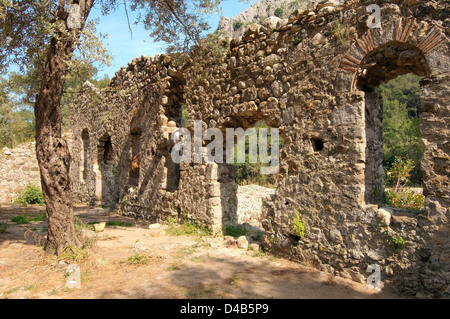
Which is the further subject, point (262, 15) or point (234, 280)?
point (262, 15)

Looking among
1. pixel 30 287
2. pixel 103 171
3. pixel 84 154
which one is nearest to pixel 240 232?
pixel 30 287

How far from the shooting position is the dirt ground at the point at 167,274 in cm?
389

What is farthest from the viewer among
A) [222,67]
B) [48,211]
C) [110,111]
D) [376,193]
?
[110,111]

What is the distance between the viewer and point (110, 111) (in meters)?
11.3

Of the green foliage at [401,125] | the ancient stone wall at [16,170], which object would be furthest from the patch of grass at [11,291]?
the green foliage at [401,125]

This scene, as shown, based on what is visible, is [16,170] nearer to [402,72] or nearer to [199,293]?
[199,293]

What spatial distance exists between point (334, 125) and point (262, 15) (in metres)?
65.8

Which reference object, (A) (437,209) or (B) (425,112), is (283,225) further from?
(B) (425,112)

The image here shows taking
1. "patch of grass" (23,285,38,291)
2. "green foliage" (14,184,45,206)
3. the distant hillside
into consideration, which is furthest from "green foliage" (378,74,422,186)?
"green foliage" (14,184,45,206)

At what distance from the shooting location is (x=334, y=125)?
15.2ft

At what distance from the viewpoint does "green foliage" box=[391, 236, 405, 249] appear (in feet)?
12.6

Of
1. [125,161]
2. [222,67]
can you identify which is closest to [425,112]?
[222,67]

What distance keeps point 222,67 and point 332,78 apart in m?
2.59

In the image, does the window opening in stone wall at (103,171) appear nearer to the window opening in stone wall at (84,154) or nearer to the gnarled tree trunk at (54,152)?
the window opening in stone wall at (84,154)
